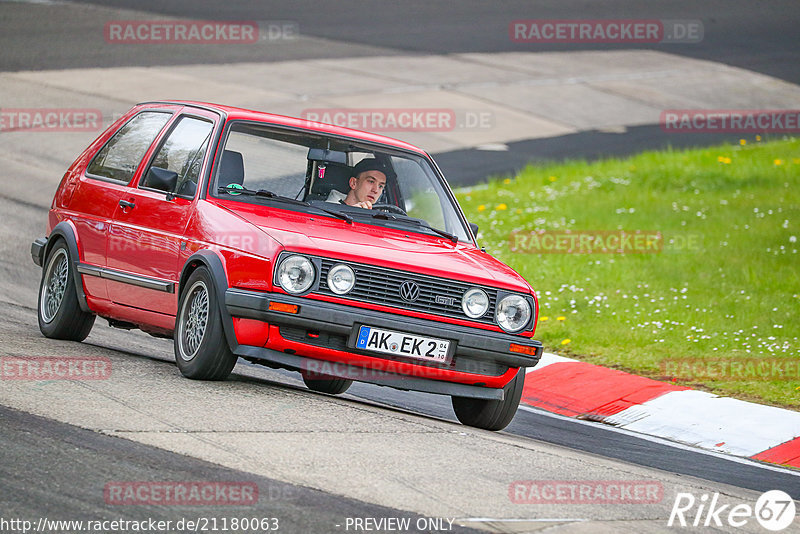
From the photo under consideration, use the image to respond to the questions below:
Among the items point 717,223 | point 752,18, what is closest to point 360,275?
point 717,223

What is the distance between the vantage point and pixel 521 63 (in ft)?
94.6

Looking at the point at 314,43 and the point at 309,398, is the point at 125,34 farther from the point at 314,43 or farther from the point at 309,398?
the point at 309,398

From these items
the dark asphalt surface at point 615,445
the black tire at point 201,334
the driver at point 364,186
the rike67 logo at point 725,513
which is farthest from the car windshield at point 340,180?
the rike67 logo at point 725,513

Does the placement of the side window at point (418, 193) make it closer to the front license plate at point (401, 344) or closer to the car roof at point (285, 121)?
the car roof at point (285, 121)

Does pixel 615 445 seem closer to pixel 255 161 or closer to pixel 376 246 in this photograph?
pixel 376 246

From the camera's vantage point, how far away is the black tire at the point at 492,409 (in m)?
7.80

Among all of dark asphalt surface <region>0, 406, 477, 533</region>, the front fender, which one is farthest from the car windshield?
dark asphalt surface <region>0, 406, 477, 533</region>

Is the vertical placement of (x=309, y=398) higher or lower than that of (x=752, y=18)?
lower

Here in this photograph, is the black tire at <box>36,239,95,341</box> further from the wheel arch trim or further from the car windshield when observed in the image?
the car windshield

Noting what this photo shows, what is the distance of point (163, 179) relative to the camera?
779 centimetres

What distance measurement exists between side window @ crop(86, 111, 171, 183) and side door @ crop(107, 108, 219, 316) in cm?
20

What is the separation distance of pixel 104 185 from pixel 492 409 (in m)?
3.21

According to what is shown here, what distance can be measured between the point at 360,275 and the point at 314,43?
72.6 ft

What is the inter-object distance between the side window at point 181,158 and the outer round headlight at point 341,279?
1.31 m
